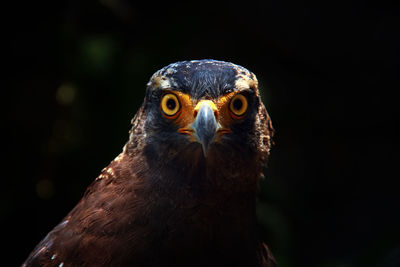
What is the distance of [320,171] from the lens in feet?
19.9

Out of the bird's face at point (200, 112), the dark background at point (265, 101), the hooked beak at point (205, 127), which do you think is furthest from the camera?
the dark background at point (265, 101)

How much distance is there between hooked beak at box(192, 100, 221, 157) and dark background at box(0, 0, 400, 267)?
6.50 feet

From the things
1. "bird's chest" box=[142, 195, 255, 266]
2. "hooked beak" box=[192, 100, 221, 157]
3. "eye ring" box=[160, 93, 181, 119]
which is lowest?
"bird's chest" box=[142, 195, 255, 266]

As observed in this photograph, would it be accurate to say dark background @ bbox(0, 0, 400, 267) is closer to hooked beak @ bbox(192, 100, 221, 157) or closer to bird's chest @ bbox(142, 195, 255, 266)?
bird's chest @ bbox(142, 195, 255, 266)

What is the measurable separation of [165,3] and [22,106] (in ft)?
6.39

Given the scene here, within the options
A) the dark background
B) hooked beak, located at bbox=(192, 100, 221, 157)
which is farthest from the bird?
the dark background

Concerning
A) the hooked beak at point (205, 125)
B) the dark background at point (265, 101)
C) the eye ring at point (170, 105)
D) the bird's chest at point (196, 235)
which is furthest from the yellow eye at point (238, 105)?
the dark background at point (265, 101)

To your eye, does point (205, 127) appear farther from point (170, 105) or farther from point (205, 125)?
point (170, 105)

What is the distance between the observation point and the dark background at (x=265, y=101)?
4172mm

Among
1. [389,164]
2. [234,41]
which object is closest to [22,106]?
[234,41]

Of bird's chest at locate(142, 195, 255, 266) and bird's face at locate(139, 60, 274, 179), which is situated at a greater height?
bird's face at locate(139, 60, 274, 179)

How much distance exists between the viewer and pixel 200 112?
219cm

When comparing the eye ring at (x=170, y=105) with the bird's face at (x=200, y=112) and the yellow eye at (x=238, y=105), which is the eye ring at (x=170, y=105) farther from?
the yellow eye at (x=238, y=105)

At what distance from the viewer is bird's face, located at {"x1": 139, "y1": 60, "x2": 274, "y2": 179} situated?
89.7 inches
